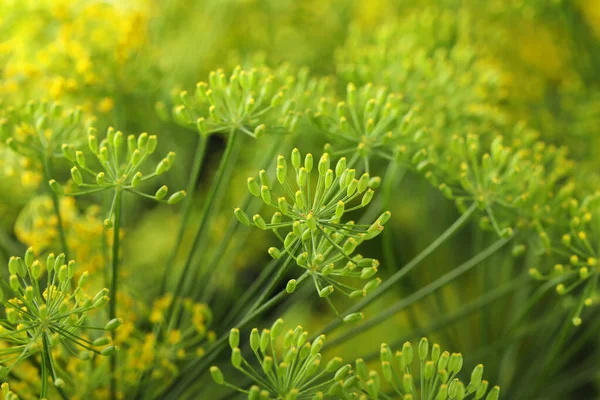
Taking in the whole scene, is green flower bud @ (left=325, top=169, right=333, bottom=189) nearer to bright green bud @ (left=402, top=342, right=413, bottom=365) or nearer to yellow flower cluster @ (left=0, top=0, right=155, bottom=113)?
bright green bud @ (left=402, top=342, right=413, bottom=365)

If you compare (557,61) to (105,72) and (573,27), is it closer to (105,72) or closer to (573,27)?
(573,27)

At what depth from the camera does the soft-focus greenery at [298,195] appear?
0.55 meters

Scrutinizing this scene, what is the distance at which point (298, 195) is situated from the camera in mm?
523

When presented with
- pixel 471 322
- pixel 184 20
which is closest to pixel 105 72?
pixel 184 20

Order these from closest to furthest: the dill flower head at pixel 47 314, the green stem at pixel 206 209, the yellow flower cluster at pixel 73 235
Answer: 1. the dill flower head at pixel 47 314
2. the green stem at pixel 206 209
3. the yellow flower cluster at pixel 73 235

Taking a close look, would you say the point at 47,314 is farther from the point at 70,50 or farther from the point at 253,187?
the point at 70,50

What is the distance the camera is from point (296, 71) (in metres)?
1.22

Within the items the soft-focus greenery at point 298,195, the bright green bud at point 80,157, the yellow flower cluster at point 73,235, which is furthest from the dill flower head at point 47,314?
the yellow flower cluster at point 73,235

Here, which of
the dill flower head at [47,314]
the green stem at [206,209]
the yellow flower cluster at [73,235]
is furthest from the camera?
the yellow flower cluster at [73,235]

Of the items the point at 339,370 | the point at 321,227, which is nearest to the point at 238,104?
the point at 321,227

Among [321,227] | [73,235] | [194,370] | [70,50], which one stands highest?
[70,50]

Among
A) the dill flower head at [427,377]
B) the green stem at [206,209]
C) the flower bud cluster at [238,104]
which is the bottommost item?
the dill flower head at [427,377]

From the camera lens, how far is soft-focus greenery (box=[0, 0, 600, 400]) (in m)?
0.55

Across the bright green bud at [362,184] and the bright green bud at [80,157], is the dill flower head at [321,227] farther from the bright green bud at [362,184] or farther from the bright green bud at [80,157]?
the bright green bud at [80,157]
